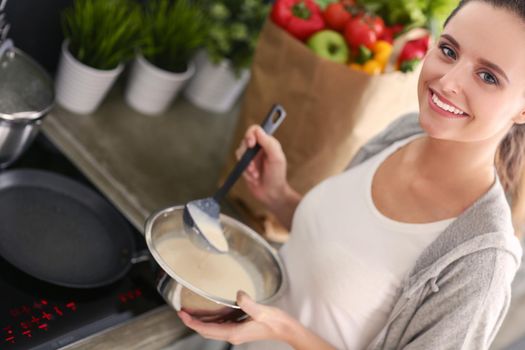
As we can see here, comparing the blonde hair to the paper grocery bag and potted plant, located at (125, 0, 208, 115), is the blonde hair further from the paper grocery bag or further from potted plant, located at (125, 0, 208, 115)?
potted plant, located at (125, 0, 208, 115)

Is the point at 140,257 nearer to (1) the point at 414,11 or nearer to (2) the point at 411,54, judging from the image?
(2) the point at 411,54

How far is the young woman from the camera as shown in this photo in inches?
29.3

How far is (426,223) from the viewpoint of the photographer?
2.91 feet

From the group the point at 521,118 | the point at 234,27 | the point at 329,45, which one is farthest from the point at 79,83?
the point at 521,118

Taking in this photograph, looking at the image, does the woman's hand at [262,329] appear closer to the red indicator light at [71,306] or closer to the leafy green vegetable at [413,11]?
the red indicator light at [71,306]

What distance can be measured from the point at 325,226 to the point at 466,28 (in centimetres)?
34

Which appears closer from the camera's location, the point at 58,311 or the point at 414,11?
the point at 58,311

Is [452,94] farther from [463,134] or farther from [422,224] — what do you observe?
[422,224]

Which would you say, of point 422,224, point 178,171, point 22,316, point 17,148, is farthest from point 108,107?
point 422,224

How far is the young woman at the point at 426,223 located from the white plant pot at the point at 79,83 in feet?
1.17

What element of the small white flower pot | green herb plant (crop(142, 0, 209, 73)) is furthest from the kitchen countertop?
green herb plant (crop(142, 0, 209, 73))

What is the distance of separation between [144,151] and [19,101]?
1.18 feet

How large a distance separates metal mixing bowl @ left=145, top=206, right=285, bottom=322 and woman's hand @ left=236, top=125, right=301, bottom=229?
0.38 feet

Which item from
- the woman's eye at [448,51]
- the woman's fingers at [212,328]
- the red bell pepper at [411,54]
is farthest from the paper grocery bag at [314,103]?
the woman's fingers at [212,328]
